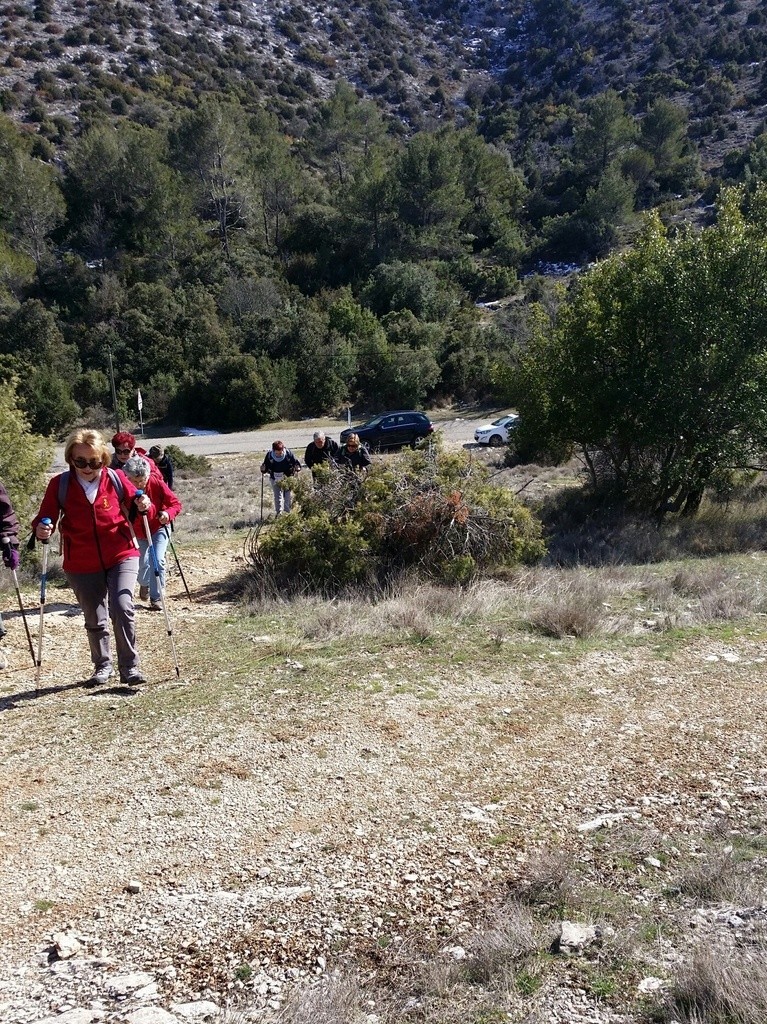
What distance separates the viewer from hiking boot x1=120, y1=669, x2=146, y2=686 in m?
5.69

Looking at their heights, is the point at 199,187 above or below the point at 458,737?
above

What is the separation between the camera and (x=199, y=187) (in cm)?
5850

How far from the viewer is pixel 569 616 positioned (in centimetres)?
741

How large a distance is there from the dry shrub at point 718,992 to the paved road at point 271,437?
31.5m

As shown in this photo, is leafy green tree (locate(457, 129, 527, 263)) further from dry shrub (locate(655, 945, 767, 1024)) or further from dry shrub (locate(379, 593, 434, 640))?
dry shrub (locate(655, 945, 767, 1024))

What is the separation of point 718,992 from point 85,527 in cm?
439

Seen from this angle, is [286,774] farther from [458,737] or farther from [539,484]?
[539,484]

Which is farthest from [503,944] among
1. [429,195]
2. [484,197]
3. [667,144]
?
[667,144]

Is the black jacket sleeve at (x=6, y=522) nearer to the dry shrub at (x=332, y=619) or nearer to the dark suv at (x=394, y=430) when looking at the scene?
the dry shrub at (x=332, y=619)

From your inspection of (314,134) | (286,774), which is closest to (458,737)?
(286,774)

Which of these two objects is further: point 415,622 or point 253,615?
point 253,615

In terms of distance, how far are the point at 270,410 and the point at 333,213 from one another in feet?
75.1

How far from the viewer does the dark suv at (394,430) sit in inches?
1133

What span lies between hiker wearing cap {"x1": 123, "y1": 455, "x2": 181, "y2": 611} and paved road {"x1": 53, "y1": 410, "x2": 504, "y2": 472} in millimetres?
25599
